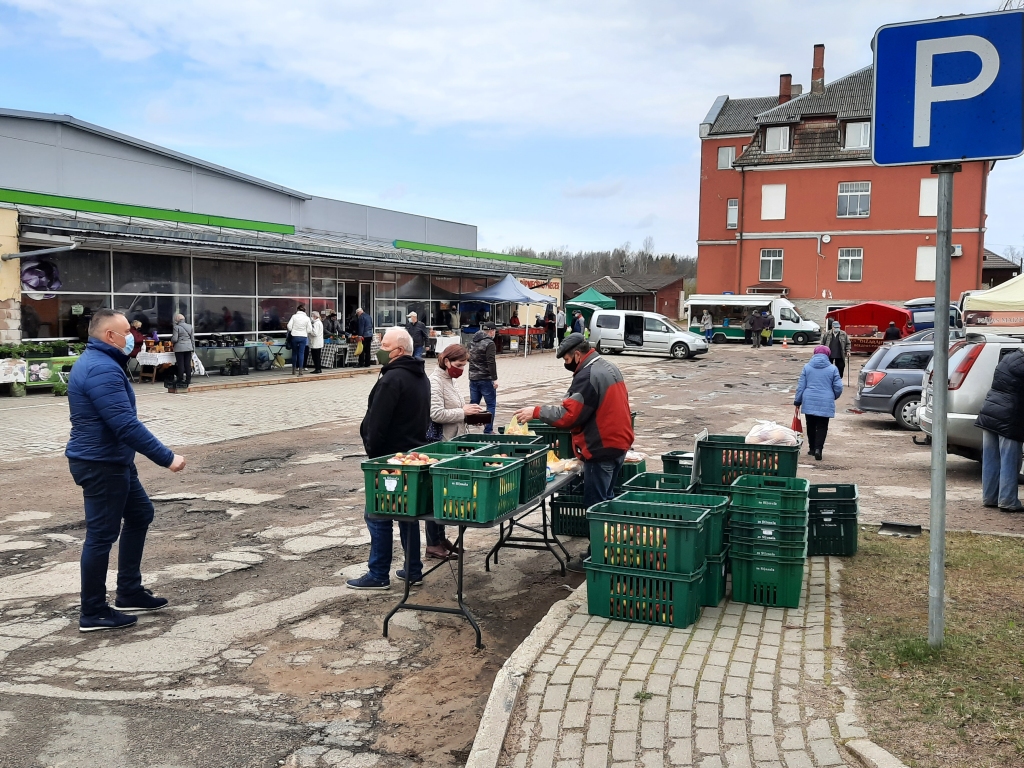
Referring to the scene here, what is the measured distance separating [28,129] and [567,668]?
97.1ft

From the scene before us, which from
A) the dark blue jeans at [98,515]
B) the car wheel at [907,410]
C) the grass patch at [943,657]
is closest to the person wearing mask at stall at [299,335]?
the car wheel at [907,410]

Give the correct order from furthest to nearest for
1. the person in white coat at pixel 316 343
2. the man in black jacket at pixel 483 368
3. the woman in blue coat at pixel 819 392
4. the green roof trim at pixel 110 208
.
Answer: the person in white coat at pixel 316 343 < the green roof trim at pixel 110 208 < the man in black jacket at pixel 483 368 < the woman in blue coat at pixel 819 392

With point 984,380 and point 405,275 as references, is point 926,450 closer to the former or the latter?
point 984,380

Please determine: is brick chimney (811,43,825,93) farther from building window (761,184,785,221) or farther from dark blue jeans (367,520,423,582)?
dark blue jeans (367,520,423,582)

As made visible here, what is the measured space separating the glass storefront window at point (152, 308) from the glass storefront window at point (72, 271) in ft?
2.03

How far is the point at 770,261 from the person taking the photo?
48781mm

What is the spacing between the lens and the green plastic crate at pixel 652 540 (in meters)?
5.23

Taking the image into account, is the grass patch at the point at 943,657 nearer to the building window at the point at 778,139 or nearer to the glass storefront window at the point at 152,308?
the glass storefront window at the point at 152,308

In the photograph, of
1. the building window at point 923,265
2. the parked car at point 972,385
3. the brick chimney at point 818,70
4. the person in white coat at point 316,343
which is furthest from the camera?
the brick chimney at point 818,70

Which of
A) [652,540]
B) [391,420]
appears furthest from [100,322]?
[652,540]

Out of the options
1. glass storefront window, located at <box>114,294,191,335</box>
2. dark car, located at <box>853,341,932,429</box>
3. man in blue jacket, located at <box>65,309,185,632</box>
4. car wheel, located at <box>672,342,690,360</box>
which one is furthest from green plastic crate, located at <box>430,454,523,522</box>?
car wheel, located at <box>672,342,690,360</box>

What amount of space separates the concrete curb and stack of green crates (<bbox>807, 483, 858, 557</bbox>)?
2.26 metres

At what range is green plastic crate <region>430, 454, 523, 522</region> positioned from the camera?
5.46m

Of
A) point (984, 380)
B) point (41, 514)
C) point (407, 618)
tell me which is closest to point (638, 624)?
point (407, 618)
